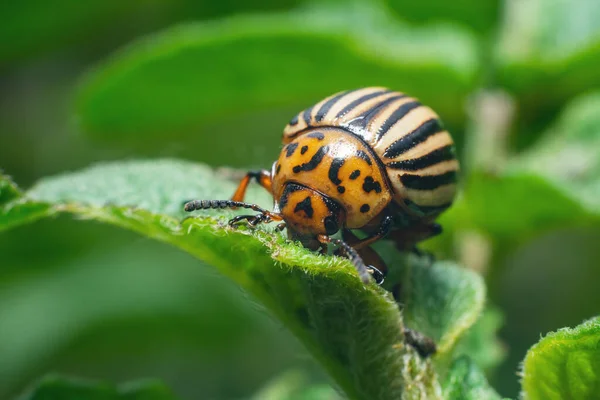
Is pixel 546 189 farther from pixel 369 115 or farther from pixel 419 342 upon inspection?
pixel 419 342

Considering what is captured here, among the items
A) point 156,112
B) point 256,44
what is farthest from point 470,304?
point 156,112

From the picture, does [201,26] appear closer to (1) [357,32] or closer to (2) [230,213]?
(1) [357,32]

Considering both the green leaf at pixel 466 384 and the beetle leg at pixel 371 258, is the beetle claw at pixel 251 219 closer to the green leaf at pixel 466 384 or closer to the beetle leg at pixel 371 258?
the beetle leg at pixel 371 258

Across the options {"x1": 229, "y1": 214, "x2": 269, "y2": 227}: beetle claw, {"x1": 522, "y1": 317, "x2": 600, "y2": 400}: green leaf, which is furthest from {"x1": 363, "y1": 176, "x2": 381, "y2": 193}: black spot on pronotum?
{"x1": 522, "y1": 317, "x2": 600, "y2": 400}: green leaf

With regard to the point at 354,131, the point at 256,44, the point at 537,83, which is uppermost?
the point at 256,44

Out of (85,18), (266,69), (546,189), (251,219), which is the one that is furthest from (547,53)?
(85,18)

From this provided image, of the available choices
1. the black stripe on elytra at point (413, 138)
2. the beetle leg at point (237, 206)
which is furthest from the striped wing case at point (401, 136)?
the beetle leg at point (237, 206)
